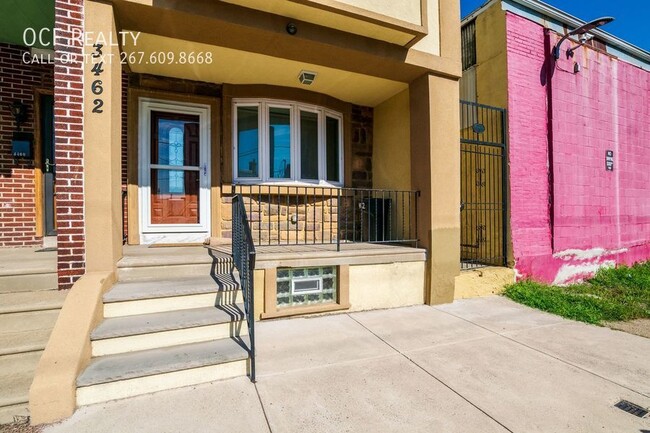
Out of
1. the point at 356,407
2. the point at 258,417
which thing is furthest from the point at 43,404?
the point at 356,407

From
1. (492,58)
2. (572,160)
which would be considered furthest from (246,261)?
(572,160)

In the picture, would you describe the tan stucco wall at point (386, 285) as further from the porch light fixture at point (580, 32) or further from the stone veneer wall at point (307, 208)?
the porch light fixture at point (580, 32)

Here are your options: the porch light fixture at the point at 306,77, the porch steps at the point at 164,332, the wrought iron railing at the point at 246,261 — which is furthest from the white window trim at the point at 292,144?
the porch steps at the point at 164,332

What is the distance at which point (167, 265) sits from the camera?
3.45 metres

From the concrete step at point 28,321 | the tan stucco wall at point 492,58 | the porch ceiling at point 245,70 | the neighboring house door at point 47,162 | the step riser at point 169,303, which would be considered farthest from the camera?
the tan stucco wall at point 492,58

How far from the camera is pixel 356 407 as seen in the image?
7.37ft

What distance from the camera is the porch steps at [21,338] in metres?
2.10

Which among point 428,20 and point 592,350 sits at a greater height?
point 428,20

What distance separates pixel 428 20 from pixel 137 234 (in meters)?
5.22

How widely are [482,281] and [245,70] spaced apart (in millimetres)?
4883

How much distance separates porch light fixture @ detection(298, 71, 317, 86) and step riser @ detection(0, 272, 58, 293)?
395 centimetres

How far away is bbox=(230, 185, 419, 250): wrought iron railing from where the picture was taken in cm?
513

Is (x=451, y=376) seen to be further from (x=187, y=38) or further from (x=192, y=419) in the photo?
(x=187, y=38)

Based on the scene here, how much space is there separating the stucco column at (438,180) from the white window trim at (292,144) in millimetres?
1695
